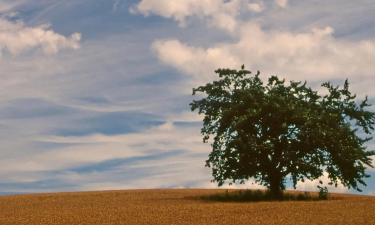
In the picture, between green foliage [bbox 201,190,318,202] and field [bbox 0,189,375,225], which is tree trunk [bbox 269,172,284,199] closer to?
green foliage [bbox 201,190,318,202]

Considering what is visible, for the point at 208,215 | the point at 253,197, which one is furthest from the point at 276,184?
the point at 208,215

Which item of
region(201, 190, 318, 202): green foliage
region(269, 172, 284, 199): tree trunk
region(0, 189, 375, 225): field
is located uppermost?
region(269, 172, 284, 199): tree trunk

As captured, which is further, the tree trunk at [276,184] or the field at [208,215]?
the tree trunk at [276,184]

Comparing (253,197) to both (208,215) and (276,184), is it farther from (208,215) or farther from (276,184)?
(208,215)

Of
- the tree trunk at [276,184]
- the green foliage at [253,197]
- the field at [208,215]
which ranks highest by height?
the tree trunk at [276,184]

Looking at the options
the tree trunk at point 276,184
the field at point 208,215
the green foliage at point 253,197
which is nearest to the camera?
the field at point 208,215

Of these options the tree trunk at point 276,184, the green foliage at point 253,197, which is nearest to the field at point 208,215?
the green foliage at point 253,197

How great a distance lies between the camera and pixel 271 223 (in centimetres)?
2806

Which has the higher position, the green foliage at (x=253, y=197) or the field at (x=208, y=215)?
the green foliage at (x=253, y=197)

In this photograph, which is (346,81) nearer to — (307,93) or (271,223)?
(307,93)

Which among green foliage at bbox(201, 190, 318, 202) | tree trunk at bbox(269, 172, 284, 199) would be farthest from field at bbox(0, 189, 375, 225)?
tree trunk at bbox(269, 172, 284, 199)

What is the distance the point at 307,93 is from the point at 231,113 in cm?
695

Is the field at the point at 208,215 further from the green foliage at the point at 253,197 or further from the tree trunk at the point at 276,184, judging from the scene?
the tree trunk at the point at 276,184

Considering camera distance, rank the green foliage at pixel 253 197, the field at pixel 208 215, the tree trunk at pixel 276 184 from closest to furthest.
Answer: the field at pixel 208 215, the green foliage at pixel 253 197, the tree trunk at pixel 276 184
